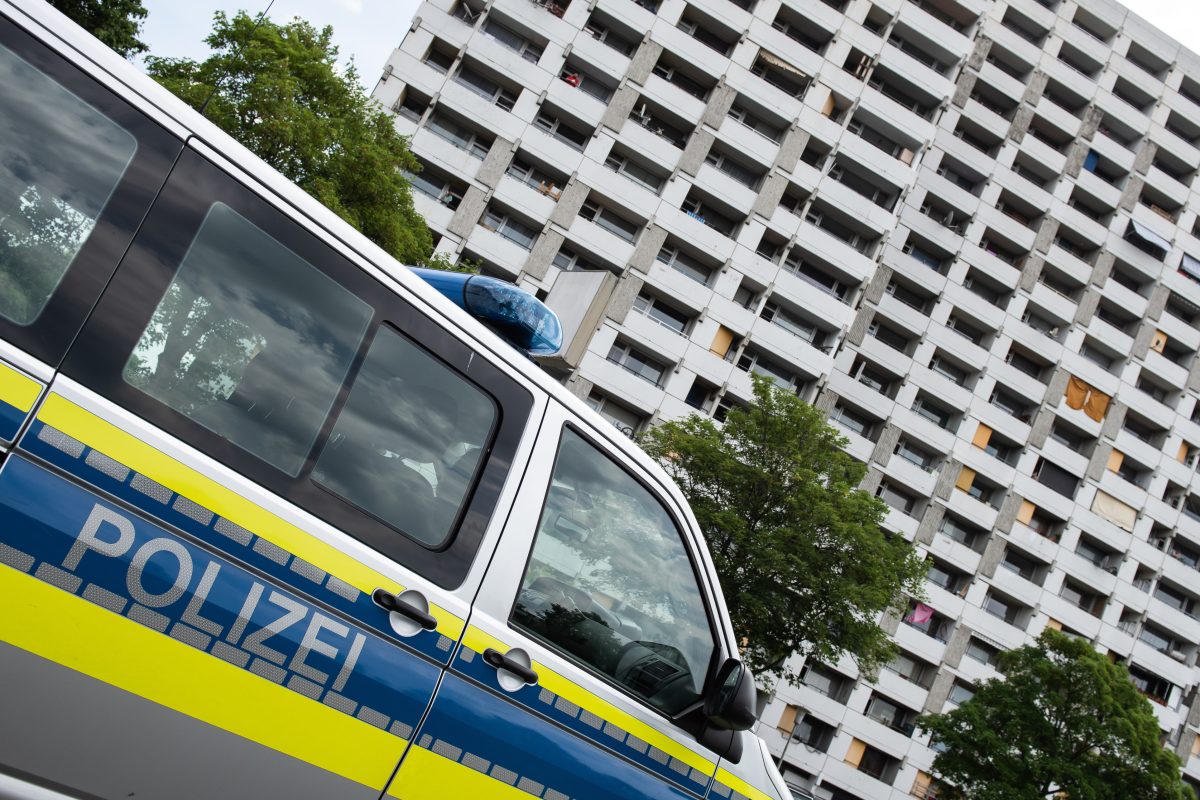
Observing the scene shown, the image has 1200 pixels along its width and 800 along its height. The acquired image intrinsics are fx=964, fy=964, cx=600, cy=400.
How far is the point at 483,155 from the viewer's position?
35.5 meters

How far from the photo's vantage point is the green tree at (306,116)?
53.3ft

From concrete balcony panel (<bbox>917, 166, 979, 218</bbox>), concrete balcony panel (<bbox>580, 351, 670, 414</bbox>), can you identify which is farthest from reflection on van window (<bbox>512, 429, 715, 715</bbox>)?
concrete balcony panel (<bbox>917, 166, 979, 218</bbox>)

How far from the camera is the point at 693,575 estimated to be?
313 cm

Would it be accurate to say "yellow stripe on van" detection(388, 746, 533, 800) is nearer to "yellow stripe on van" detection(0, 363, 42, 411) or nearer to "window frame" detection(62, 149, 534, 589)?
"window frame" detection(62, 149, 534, 589)

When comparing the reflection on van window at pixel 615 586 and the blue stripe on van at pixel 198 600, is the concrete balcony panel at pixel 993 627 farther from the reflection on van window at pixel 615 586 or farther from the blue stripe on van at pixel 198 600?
the blue stripe on van at pixel 198 600

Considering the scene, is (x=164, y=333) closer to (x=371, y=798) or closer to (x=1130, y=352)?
(x=371, y=798)

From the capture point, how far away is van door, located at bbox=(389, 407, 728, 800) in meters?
2.45

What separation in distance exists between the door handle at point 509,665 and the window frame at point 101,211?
123 centimetres

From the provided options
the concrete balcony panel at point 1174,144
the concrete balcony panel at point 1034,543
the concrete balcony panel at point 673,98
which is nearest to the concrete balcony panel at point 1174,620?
the concrete balcony panel at point 1034,543

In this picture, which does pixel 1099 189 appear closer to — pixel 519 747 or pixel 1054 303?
pixel 1054 303

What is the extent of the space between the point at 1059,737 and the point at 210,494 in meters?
28.5

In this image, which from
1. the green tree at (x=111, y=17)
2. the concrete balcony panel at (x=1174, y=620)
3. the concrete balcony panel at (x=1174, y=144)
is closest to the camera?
the green tree at (x=111, y=17)

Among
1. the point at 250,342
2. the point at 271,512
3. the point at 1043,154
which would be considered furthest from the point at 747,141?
the point at 271,512

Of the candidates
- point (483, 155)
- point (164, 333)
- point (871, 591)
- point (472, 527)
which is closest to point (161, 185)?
point (164, 333)
